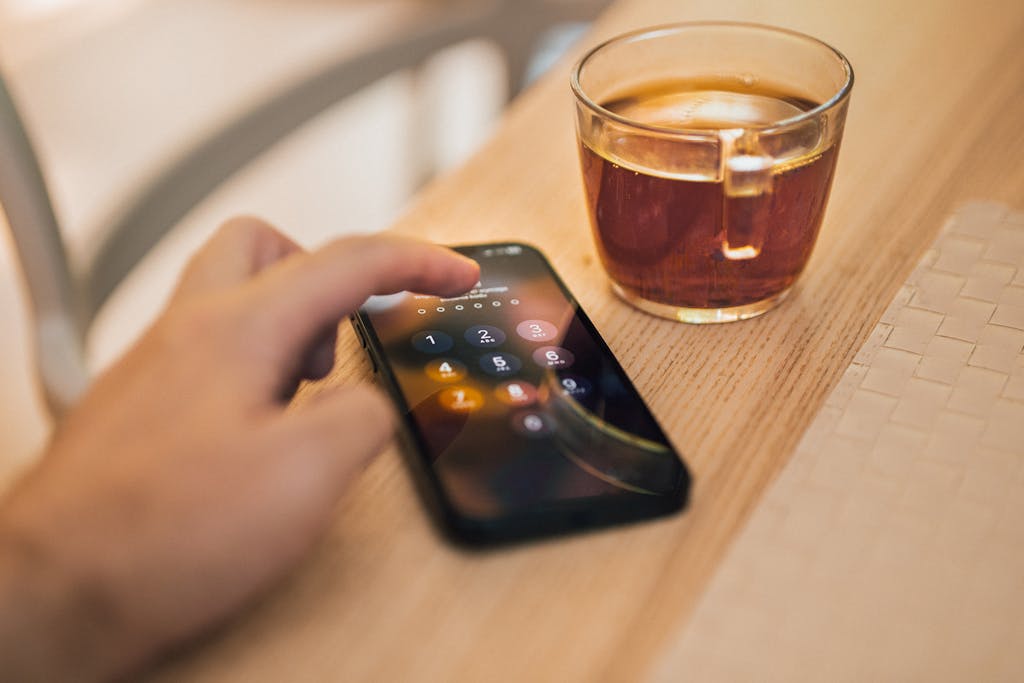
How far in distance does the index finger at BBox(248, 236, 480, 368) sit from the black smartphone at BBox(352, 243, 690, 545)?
0.14 feet

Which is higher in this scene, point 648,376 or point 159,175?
point 648,376

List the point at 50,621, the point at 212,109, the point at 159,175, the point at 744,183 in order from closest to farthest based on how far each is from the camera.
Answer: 1. the point at 50,621
2. the point at 744,183
3. the point at 159,175
4. the point at 212,109

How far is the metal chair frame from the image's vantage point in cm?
66

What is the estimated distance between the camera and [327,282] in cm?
A: 33

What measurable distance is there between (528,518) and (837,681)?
10 cm

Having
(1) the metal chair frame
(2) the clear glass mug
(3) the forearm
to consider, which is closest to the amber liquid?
(2) the clear glass mug

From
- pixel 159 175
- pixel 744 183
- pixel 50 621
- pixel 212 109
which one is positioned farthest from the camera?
pixel 212 109

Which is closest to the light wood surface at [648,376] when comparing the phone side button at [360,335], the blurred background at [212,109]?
the phone side button at [360,335]

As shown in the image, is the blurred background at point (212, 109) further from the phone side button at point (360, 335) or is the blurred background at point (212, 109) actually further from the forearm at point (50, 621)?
the forearm at point (50, 621)

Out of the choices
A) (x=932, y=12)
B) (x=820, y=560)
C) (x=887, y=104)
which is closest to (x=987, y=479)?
(x=820, y=560)

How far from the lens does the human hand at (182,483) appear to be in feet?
0.90

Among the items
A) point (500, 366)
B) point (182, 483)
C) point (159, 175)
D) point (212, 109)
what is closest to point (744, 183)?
point (500, 366)

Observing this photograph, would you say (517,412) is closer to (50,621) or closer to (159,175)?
(50,621)

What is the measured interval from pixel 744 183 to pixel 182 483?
0.23 metres
